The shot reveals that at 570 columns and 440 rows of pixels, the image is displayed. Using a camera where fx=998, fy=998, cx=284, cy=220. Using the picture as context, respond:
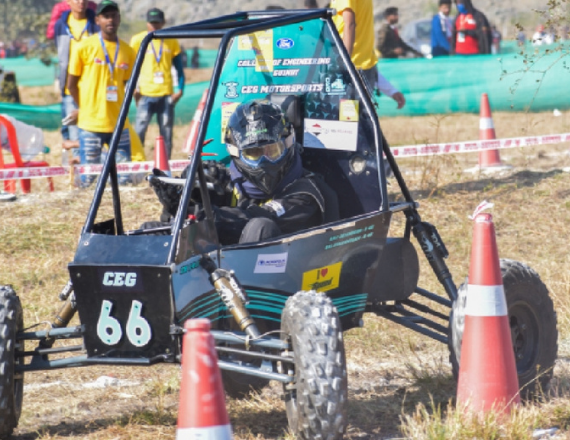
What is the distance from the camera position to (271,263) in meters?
4.68

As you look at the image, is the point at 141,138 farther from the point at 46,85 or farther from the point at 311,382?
the point at 46,85

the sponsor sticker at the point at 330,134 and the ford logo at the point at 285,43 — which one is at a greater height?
the ford logo at the point at 285,43

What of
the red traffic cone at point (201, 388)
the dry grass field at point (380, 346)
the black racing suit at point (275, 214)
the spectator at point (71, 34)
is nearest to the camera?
the red traffic cone at point (201, 388)

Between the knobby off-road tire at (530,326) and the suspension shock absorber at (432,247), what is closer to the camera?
the knobby off-road tire at (530,326)

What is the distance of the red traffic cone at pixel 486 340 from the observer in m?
4.20

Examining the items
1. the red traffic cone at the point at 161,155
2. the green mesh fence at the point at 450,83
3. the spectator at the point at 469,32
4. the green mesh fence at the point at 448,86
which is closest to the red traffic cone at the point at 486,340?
the red traffic cone at the point at 161,155

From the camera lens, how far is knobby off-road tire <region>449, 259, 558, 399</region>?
189 inches

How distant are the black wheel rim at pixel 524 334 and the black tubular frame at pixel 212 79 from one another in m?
0.83

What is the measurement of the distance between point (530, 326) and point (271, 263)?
1353mm

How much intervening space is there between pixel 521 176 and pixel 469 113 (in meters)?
4.63

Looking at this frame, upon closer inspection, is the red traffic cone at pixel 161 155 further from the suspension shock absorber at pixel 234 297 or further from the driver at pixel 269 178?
the suspension shock absorber at pixel 234 297

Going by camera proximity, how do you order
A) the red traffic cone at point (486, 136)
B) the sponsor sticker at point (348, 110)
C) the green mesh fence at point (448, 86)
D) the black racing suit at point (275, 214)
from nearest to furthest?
the black racing suit at point (275, 214)
the sponsor sticker at point (348, 110)
the red traffic cone at point (486, 136)
the green mesh fence at point (448, 86)

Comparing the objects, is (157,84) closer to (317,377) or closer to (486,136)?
(486,136)

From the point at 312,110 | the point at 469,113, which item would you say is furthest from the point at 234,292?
the point at 469,113
